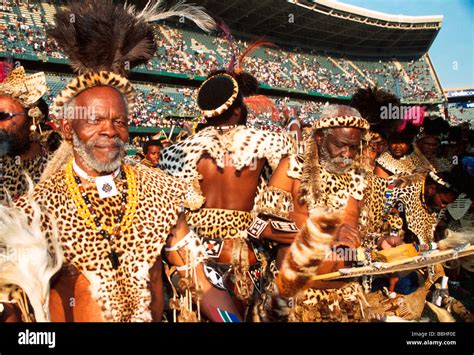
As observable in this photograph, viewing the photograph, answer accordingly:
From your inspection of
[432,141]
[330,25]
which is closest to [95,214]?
[432,141]

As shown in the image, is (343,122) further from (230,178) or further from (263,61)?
(263,61)

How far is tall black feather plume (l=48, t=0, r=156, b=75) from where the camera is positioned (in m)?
2.73

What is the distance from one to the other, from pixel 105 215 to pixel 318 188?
1.63 m

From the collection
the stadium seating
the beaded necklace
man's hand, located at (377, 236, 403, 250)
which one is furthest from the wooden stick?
the stadium seating

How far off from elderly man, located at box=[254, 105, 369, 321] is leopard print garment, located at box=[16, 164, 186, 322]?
1019 mm

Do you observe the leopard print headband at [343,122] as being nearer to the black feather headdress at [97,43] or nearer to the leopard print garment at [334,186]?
the leopard print garment at [334,186]

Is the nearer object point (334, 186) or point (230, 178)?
point (334, 186)

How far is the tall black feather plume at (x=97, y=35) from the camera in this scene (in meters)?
2.73

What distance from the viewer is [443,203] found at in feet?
18.1

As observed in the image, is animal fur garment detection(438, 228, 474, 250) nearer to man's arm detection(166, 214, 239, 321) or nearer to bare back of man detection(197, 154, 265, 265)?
bare back of man detection(197, 154, 265, 265)

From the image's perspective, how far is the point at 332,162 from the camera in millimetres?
3701

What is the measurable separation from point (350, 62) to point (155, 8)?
35221 millimetres

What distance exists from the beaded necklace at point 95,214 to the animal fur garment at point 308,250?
85 centimetres
